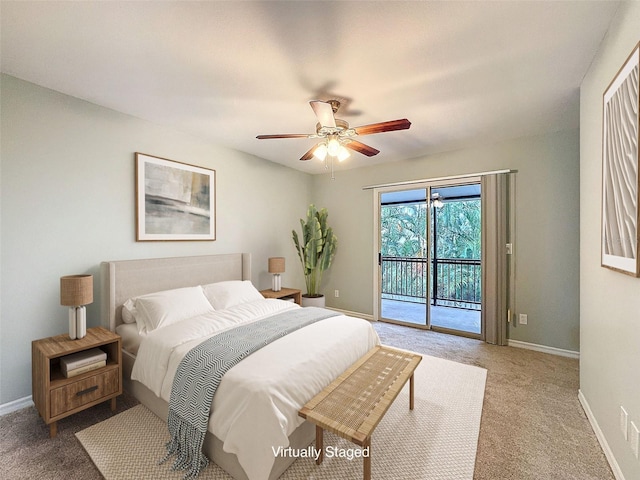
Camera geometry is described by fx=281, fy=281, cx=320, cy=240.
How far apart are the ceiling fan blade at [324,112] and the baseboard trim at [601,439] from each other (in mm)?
2704

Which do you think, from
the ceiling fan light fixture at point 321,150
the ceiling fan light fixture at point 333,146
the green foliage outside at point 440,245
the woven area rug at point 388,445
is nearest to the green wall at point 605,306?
the woven area rug at point 388,445

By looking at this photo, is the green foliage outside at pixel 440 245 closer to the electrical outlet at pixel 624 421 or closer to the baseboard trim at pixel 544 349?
the baseboard trim at pixel 544 349

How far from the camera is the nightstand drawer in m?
1.86

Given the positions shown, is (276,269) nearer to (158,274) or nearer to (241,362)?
(158,274)

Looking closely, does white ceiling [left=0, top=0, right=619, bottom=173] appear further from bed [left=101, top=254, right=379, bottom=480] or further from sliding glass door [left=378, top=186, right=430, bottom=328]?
sliding glass door [left=378, top=186, right=430, bottom=328]

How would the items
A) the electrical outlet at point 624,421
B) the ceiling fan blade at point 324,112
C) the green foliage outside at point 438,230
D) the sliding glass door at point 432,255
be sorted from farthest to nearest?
the green foliage outside at point 438,230 → the sliding glass door at point 432,255 → the ceiling fan blade at point 324,112 → the electrical outlet at point 624,421

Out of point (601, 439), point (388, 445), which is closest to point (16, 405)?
point (388, 445)

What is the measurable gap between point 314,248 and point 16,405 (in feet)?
11.2

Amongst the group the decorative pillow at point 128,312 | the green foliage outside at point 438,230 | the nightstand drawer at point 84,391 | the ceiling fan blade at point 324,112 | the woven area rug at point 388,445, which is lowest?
the woven area rug at point 388,445

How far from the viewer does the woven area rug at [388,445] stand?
158cm

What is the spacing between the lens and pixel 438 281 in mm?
5195

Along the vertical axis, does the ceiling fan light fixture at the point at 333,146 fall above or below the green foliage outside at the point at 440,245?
above

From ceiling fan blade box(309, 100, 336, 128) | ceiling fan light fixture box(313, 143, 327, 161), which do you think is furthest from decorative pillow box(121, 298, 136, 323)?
ceiling fan blade box(309, 100, 336, 128)

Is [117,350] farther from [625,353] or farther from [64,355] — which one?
[625,353]
